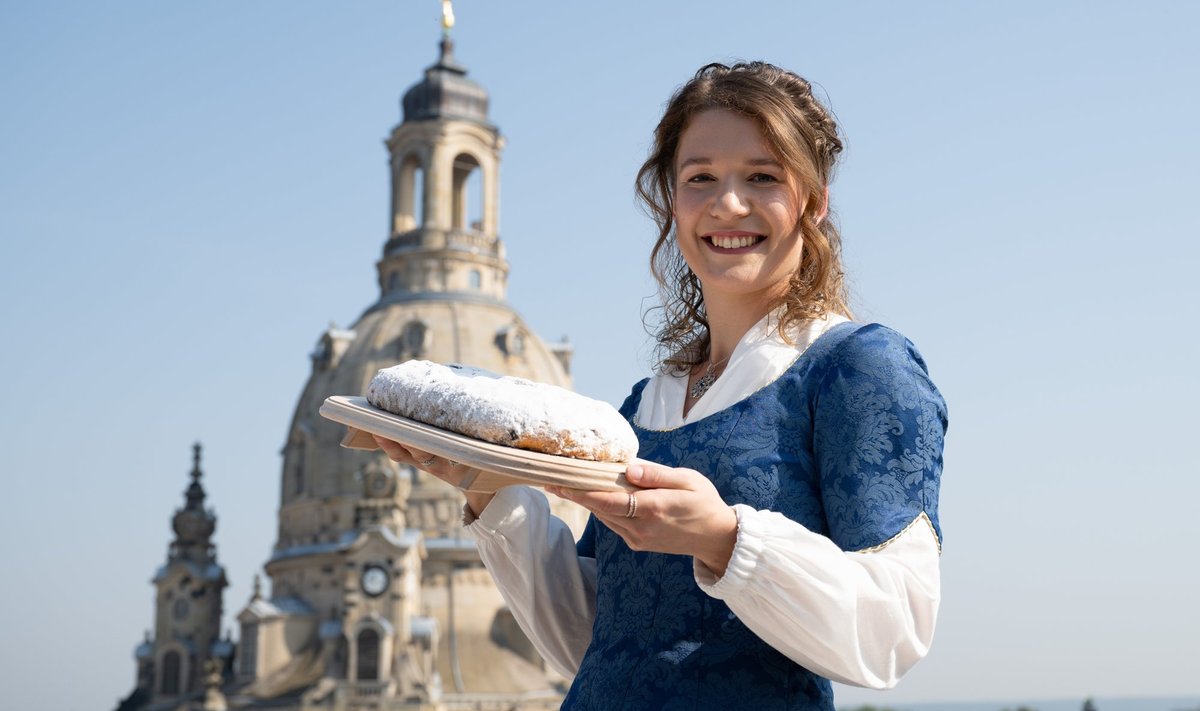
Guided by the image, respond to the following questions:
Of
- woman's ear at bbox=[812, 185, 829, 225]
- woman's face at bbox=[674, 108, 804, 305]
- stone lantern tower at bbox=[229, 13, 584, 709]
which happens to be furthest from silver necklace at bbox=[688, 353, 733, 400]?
stone lantern tower at bbox=[229, 13, 584, 709]

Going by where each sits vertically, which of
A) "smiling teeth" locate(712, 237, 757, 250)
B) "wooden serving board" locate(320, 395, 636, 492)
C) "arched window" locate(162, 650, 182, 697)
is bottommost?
"wooden serving board" locate(320, 395, 636, 492)

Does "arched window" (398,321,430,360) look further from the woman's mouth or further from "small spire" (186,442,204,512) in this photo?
the woman's mouth

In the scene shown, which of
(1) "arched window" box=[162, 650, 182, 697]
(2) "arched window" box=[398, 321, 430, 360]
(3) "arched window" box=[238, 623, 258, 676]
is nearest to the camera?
(3) "arched window" box=[238, 623, 258, 676]

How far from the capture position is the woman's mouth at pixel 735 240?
370 cm

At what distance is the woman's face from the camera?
365 centimetres

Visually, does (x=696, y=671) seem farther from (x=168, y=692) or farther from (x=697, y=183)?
(x=168, y=692)

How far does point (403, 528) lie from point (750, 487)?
50958 mm

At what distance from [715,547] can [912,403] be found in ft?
1.91

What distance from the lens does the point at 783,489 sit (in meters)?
3.39

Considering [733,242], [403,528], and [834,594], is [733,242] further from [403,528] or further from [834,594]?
[403,528]

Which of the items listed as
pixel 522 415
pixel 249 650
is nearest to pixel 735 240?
pixel 522 415

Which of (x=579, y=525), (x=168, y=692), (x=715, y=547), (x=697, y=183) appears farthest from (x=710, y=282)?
(x=168, y=692)

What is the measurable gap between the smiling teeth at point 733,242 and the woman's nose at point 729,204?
7 cm

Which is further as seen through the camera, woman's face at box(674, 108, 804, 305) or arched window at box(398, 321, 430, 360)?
arched window at box(398, 321, 430, 360)
